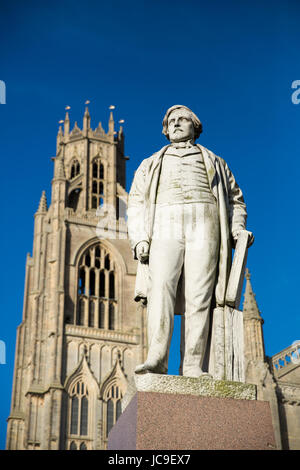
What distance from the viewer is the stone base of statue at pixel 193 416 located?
478 cm

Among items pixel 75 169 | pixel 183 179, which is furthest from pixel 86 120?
pixel 183 179

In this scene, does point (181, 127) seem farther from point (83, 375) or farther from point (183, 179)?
point (83, 375)

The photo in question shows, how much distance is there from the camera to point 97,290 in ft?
151

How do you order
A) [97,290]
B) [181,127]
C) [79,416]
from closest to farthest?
[181,127], [79,416], [97,290]

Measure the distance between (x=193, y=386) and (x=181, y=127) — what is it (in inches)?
93.9

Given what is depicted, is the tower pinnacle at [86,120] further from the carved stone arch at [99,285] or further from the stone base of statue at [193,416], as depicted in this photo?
the stone base of statue at [193,416]

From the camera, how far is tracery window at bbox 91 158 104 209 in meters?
51.7

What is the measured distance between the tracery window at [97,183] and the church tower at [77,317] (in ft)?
0.25

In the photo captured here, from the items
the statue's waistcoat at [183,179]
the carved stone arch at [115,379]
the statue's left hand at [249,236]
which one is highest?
the carved stone arch at [115,379]

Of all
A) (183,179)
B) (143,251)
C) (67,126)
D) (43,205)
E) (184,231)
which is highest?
(67,126)

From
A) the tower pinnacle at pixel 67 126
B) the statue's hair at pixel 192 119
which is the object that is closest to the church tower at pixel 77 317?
the tower pinnacle at pixel 67 126

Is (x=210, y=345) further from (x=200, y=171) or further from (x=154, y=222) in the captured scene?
(x=200, y=171)

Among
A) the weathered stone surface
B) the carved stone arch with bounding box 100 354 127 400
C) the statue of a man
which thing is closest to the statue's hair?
the statue of a man

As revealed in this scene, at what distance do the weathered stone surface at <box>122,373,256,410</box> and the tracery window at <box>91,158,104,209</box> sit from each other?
46.2 metres
